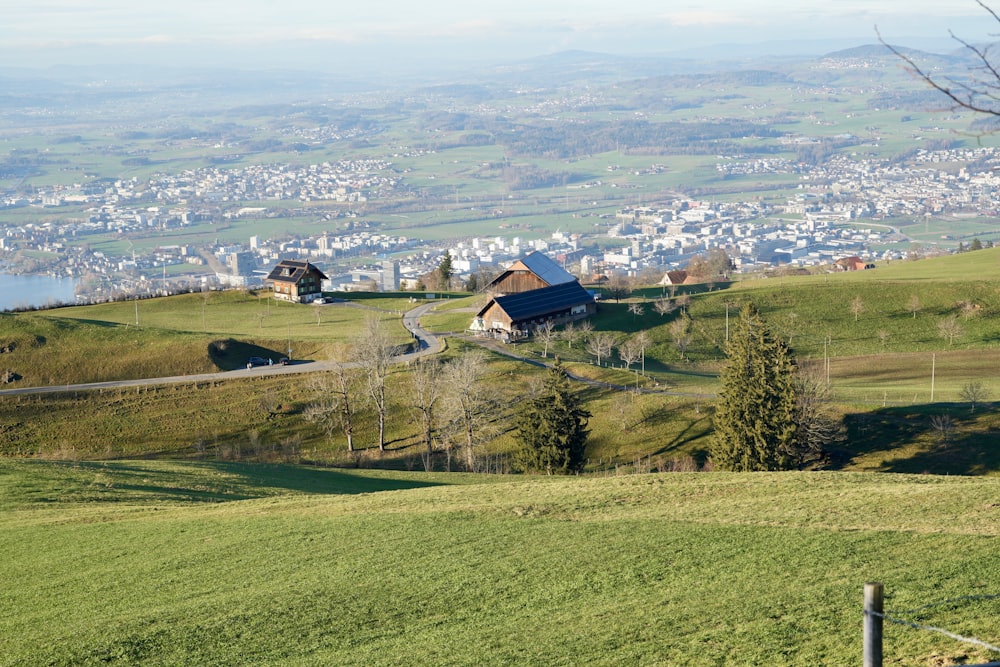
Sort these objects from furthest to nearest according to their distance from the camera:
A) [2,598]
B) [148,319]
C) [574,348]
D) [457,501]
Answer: [148,319] < [574,348] < [457,501] < [2,598]

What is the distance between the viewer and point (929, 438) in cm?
5369

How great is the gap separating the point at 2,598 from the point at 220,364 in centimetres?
5145

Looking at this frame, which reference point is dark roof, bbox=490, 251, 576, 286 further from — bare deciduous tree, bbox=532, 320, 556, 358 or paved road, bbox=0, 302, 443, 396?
paved road, bbox=0, 302, 443, 396

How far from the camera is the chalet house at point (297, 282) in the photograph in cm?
9912

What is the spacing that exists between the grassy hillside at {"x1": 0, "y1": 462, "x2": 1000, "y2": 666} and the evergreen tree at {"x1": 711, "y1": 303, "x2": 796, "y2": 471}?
61.2 ft

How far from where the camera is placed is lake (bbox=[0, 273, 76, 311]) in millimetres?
168788

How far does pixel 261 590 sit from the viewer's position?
20.4 meters

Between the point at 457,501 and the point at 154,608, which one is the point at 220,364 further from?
the point at 154,608

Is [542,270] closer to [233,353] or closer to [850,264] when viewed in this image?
[233,353]

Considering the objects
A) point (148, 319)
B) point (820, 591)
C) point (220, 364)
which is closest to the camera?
point (820, 591)

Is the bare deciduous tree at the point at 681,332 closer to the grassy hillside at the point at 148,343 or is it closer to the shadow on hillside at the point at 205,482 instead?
the grassy hillside at the point at 148,343

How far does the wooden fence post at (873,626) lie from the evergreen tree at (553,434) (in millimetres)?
43316

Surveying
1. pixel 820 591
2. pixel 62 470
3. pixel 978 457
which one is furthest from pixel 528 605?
pixel 978 457

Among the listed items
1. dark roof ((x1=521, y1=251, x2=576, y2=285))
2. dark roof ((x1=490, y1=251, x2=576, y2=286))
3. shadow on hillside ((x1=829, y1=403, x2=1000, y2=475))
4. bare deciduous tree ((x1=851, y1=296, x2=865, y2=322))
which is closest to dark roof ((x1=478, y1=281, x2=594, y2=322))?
dark roof ((x1=521, y1=251, x2=576, y2=285))
